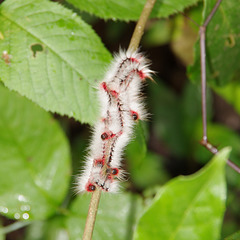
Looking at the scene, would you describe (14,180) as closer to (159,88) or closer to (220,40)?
(220,40)

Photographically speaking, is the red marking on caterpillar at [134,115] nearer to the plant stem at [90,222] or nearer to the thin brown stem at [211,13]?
the plant stem at [90,222]

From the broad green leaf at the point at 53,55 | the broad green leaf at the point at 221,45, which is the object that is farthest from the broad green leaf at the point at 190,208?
the broad green leaf at the point at 221,45

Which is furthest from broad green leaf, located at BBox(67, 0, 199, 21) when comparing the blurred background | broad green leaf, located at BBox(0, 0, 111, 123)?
the blurred background

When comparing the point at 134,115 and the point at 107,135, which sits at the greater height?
the point at 134,115

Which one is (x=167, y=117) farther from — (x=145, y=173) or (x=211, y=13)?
(x=211, y=13)

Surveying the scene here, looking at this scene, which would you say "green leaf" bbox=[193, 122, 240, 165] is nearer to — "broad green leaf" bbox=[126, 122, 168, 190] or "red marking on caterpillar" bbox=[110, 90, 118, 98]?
"broad green leaf" bbox=[126, 122, 168, 190]

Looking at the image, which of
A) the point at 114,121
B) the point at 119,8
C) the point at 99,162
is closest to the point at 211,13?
the point at 119,8
